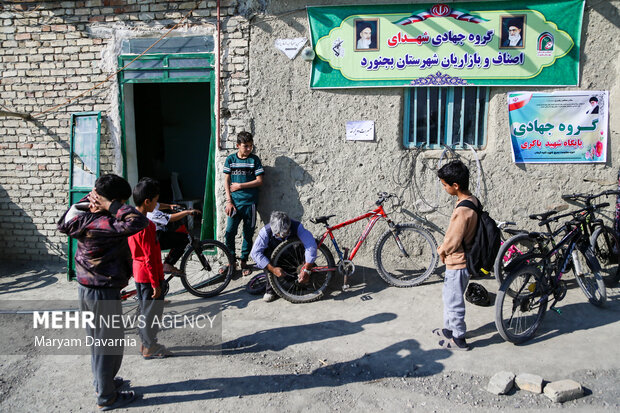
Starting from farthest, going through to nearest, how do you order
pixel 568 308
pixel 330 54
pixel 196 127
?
1. pixel 196 127
2. pixel 330 54
3. pixel 568 308

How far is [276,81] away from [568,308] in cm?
408

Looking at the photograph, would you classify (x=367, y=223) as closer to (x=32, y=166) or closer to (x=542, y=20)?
(x=542, y=20)

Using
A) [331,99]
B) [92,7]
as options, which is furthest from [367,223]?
[92,7]

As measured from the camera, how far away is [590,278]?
450cm

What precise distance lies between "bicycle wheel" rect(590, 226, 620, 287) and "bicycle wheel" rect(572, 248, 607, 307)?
1.70 feet

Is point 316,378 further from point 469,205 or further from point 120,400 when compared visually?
point 469,205

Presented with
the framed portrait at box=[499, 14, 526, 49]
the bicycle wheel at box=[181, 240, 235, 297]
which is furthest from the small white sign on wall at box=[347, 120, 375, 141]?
the bicycle wheel at box=[181, 240, 235, 297]

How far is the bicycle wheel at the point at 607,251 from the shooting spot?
16.0 ft

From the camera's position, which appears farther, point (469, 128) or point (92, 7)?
point (92, 7)

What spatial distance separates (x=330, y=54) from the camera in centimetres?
534

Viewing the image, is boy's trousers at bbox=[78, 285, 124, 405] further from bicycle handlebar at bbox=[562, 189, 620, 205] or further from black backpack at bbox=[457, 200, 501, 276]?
bicycle handlebar at bbox=[562, 189, 620, 205]

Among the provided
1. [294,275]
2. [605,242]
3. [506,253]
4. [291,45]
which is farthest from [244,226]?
[605,242]

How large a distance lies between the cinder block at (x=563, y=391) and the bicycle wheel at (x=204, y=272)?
3391mm

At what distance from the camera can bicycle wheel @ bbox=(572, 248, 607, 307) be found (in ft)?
14.2
